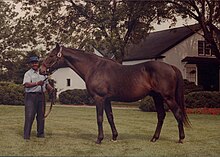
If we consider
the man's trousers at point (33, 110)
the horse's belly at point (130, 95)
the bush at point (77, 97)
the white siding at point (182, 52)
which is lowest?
the bush at point (77, 97)

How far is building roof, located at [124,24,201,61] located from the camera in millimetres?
37500

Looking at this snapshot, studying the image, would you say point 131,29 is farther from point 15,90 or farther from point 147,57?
point 15,90

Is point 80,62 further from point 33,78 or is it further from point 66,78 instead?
point 66,78

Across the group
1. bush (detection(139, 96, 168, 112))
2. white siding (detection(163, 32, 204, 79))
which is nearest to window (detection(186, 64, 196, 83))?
white siding (detection(163, 32, 204, 79))

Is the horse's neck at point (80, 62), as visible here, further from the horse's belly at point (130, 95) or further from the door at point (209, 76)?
the door at point (209, 76)

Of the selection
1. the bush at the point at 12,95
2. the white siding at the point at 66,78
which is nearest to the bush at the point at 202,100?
the bush at the point at 12,95

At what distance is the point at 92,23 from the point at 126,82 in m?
23.0

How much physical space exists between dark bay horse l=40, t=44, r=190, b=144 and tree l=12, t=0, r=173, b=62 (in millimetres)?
19108

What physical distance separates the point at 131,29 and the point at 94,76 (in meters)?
23.3

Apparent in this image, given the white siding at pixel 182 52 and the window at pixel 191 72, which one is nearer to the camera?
the white siding at pixel 182 52

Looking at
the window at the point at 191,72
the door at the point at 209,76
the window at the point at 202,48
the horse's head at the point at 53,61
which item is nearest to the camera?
the horse's head at the point at 53,61

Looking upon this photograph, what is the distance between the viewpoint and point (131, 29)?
33.4 m

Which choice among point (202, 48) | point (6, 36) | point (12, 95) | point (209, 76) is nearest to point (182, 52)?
point (202, 48)

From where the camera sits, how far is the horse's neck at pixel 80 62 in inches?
426
